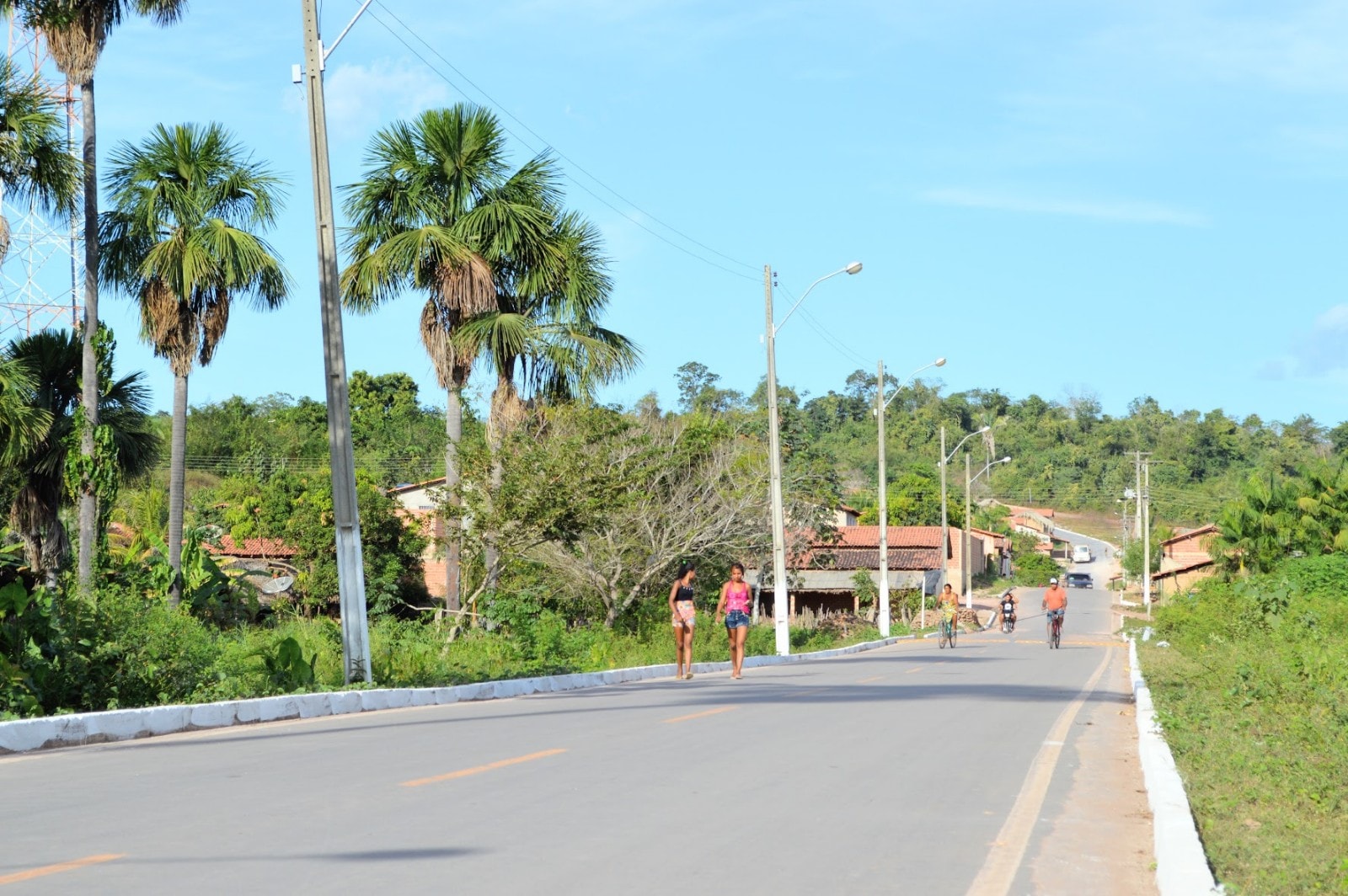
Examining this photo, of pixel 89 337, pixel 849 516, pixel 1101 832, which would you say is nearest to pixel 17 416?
pixel 89 337

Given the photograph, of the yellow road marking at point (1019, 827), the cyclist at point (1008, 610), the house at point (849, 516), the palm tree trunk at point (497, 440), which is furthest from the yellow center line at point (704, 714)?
the house at point (849, 516)

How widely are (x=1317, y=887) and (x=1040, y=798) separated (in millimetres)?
3100

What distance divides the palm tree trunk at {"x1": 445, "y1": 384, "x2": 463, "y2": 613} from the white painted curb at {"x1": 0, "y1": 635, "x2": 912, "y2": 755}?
7188mm

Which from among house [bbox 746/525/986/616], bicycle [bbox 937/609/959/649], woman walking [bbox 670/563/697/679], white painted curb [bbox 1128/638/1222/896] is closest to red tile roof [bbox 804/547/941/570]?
house [bbox 746/525/986/616]

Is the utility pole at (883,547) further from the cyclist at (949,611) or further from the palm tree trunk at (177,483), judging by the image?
the palm tree trunk at (177,483)

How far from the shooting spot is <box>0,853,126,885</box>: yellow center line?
A: 20.1ft

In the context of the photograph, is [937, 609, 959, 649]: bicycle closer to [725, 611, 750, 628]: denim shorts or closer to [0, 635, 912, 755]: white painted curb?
[725, 611, 750, 628]: denim shorts

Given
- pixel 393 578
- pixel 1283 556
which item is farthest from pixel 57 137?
pixel 1283 556

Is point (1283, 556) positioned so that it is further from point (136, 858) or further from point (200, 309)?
point (136, 858)

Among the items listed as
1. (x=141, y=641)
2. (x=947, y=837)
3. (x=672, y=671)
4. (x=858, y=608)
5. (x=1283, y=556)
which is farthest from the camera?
(x=858, y=608)

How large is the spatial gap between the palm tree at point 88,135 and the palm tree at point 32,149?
18.6 feet

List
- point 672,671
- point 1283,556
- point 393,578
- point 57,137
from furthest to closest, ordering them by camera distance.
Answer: point 1283,556 → point 393,578 → point 672,671 → point 57,137

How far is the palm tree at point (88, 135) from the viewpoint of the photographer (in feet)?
88.5

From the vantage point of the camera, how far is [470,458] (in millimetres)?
27859
